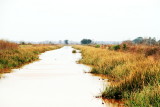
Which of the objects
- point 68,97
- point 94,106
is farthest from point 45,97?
point 94,106

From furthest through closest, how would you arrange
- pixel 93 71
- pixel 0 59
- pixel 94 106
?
pixel 0 59 < pixel 93 71 < pixel 94 106

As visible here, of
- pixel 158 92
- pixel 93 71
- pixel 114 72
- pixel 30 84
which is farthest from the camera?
pixel 93 71

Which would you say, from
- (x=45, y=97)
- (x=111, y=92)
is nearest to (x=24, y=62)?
(x=45, y=97)

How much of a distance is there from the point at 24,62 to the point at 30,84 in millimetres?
8120

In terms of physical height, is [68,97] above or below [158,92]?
below

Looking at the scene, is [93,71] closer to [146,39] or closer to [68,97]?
[68,97]

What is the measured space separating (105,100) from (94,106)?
0.59 metres

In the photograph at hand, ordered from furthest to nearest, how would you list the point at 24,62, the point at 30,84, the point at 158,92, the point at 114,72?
1. the point at 24,62
2. the point at 114,72
3. the point at 30,84
4. the point at 158,92

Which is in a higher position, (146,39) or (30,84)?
(146,39)

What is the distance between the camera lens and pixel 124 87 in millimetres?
6781

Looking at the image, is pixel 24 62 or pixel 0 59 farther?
pixel 24 62

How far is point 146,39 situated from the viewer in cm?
2219

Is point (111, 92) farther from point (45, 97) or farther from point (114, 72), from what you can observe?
point (114, 72)

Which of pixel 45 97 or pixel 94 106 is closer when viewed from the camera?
pixel 94 106
